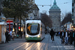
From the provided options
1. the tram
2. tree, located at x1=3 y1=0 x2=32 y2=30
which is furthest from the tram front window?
tree, located at x1=3 y1=0 x2=32 y2=30

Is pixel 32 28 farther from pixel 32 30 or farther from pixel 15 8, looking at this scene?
pixel 15 8

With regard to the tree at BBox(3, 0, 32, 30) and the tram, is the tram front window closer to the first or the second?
the tram

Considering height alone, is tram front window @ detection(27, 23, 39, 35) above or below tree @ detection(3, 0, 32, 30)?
below

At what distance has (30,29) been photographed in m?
31.3

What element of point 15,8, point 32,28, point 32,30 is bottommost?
point 32,30

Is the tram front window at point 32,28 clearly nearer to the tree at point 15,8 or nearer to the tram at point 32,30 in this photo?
the tram at point 32,30

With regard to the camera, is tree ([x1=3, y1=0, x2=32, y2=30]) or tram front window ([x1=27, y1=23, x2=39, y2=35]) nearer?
tram front window ([x1=27, y1=23, x2=39, y2=35])

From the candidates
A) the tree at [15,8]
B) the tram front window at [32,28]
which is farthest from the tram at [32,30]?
the tree at [15,8]

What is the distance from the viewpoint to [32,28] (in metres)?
31.3

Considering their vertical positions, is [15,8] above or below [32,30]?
above

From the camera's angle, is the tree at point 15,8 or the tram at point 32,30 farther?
the tree at point 15,8

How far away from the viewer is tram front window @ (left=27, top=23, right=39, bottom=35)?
3121cm

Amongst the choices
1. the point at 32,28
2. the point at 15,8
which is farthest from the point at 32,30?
the point at 15,8

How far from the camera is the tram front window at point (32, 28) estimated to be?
31.2 metres
